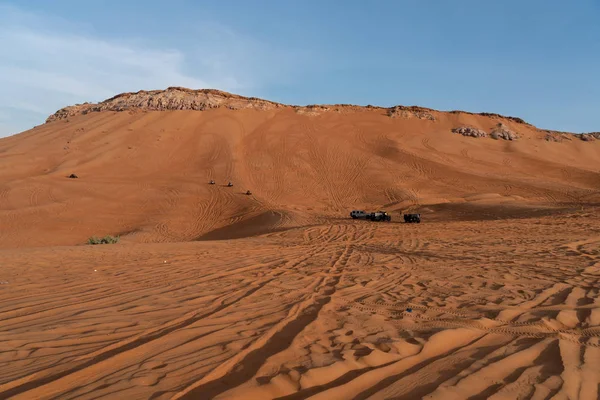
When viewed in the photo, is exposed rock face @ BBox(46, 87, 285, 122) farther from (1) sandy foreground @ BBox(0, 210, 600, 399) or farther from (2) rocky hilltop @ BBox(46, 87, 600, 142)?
(1) sandy foreground @ BBox(0, 210, 600, 399)

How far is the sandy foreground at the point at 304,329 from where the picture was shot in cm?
333

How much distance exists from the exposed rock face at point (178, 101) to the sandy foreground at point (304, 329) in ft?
173

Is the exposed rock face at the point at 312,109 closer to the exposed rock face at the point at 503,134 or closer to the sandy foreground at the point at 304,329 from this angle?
the exposed rock face at the point at 503,134

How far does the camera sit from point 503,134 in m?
57.3

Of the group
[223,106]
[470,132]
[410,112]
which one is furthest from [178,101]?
[470,132]

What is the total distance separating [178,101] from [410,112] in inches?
1328

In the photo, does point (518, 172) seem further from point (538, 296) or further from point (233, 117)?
point (538, 296)

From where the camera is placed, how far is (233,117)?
5706 cm

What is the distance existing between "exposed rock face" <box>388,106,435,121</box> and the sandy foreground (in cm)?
5346

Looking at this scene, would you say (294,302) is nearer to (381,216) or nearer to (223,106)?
(381,216)

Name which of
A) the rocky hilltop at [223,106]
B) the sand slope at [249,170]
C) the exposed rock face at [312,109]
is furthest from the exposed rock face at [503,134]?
the exposed rock face at [312,109]

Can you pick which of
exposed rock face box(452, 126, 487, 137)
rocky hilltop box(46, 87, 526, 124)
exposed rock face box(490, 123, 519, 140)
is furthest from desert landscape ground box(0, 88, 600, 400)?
rocky hilltop box(46, 87, 526, 124)

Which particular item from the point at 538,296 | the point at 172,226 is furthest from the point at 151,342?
the point at 172,226

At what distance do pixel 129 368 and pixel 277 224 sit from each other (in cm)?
1917
